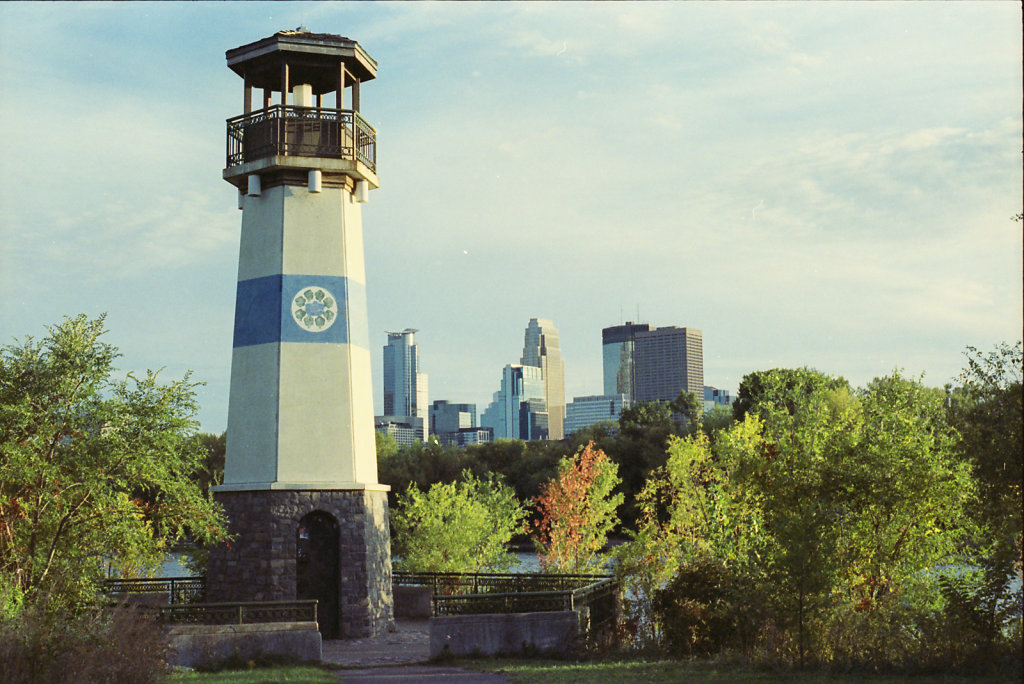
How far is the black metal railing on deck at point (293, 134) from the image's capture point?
2562 cm

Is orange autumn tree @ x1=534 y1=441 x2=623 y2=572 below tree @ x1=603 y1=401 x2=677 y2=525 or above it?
below

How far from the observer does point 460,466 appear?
248 feet

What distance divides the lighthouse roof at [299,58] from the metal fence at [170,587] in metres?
13.0

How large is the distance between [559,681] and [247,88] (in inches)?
686

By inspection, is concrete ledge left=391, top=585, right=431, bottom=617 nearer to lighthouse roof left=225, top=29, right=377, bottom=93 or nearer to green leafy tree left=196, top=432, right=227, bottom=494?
lighthouse roof left=225, top=29, right=377, bottom=93

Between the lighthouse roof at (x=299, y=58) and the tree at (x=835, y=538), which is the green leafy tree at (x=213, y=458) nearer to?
the lighthouse roof at (x=299, y=58)

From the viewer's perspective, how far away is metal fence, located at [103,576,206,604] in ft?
83.3

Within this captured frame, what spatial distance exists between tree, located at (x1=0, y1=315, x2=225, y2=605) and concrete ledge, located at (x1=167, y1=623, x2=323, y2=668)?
2254 millimetres

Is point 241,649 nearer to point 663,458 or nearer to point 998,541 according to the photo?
point 998,541

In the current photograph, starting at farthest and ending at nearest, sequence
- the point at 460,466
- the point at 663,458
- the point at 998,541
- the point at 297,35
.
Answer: the point at 460,466, the point at 663,458, the point at 297,35, the point at 998,541

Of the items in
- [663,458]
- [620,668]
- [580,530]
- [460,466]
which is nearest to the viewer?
[620,668]

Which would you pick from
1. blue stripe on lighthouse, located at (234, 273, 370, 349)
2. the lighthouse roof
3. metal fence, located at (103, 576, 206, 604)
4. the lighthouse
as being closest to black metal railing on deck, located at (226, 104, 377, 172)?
the lighthouse

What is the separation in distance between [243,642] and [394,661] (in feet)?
9.89

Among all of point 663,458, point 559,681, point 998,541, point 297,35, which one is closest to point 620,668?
point 559,681
